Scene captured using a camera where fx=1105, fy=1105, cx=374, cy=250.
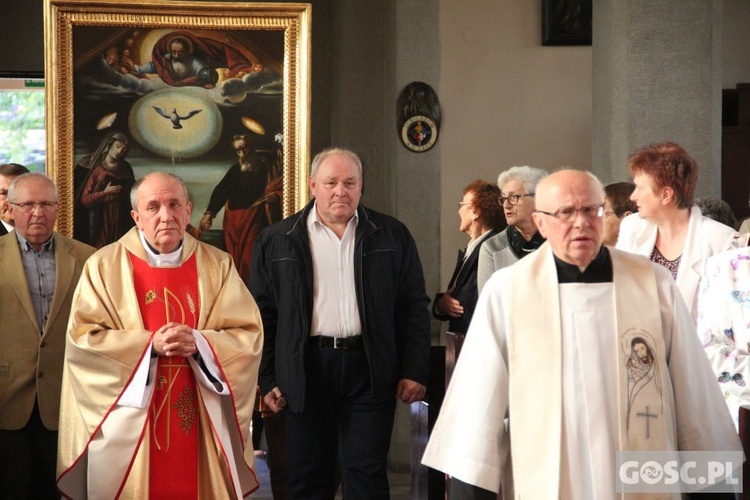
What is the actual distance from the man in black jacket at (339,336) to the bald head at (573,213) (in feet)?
4.95

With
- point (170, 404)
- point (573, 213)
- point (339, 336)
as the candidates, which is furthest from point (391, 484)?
point (573, 213)

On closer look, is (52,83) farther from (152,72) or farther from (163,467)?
(163,467)

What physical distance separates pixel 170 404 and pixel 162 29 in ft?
9.12

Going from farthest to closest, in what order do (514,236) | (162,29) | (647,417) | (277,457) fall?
(162,29)
(277,457)
(514,236)
(647,417)

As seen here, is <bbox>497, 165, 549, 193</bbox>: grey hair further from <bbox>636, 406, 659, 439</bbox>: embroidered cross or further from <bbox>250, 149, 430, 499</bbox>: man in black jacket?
<bbox>636, 406, 659, 439</bbox>: embroidered cross

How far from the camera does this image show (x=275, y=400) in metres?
5.03

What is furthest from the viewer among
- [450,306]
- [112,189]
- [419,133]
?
[419,133]

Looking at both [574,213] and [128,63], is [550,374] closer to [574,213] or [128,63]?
[574,213]

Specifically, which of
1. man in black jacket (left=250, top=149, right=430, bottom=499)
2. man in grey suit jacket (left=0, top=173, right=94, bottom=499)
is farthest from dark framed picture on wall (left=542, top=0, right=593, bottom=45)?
man in grey suit jacket (left=0, top=173, right=94, bottom=499)

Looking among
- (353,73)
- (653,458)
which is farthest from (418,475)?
(353,73)

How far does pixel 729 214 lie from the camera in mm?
6254

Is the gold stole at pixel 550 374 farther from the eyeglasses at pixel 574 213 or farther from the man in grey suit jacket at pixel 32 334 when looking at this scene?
the man in grey suit jacket at pixel 32 334

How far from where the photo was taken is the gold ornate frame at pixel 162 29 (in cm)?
646

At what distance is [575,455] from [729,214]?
3.13 m
